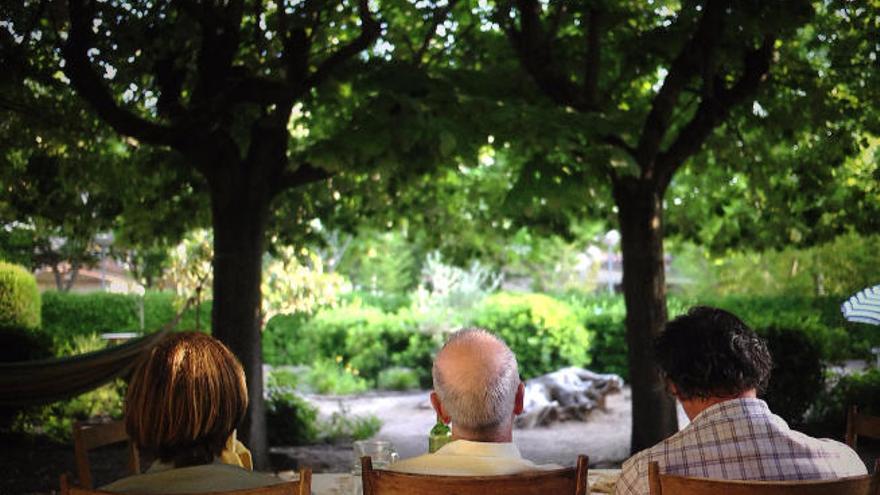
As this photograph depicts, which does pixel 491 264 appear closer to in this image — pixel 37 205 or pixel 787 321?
pixel 787 321

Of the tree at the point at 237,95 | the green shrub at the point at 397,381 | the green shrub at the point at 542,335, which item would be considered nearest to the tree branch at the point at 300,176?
the tree at the point at 237,95

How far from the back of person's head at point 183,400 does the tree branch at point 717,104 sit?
5020 millimetres

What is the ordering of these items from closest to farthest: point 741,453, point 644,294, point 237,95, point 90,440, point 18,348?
1. point 741,453
2. point 90,440
3. point 237,95
4. point 18,348
5. point 644,294

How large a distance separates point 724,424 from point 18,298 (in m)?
5.29

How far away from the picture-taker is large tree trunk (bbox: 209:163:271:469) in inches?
238

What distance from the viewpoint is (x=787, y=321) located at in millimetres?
7930

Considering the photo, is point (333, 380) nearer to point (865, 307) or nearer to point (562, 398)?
point (562, 398)

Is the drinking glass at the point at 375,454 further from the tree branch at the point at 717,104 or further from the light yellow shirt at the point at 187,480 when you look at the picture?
the tree branch at the point at 717,104

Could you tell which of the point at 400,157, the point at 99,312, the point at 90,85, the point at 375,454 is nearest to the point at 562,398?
the point at 99,312

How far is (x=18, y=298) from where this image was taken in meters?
6.21

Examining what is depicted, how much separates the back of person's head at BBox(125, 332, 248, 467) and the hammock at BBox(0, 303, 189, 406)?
3.75 m

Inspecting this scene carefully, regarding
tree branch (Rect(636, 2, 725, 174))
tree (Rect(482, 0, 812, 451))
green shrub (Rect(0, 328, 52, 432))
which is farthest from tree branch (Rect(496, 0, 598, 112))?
green shrub (Rect(0, 328, 52, 432))

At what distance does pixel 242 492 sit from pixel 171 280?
6736 millimetres

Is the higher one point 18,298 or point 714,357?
point 18,298
